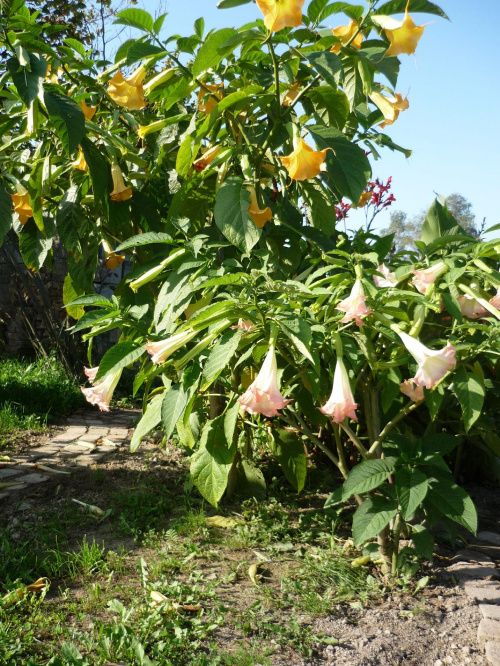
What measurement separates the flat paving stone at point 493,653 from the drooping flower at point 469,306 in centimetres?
89

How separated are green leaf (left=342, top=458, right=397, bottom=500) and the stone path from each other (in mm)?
1609

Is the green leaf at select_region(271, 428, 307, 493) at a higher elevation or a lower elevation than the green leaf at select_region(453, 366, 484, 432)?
lower

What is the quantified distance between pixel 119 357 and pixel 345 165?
842 mm

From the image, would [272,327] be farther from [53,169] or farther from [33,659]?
[53,169]

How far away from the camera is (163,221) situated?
7.39 ft

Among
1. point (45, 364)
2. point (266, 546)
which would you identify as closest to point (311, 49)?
point (266, 546)

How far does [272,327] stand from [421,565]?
3.63 feet

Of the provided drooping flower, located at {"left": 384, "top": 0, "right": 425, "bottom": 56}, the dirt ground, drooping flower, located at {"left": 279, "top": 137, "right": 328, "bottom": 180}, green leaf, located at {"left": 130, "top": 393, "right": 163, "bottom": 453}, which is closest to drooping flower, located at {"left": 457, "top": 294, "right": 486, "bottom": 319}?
drooping flower, located at {"left": 279, "top": 137, "right": 328, "bottom": 180}

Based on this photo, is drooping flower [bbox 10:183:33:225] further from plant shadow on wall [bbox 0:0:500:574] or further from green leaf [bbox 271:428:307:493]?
green leaf [bbox 271:428:307:493]

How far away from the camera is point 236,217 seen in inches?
66.9

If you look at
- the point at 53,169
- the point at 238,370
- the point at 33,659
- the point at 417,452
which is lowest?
the point at 33,659

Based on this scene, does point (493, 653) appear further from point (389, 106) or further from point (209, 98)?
point (209, 98)

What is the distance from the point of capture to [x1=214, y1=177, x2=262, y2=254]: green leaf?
65.7 inches

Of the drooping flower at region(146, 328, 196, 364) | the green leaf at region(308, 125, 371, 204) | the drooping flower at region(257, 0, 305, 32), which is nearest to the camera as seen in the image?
the drooping flower at region(257, 0, 305, 32)
